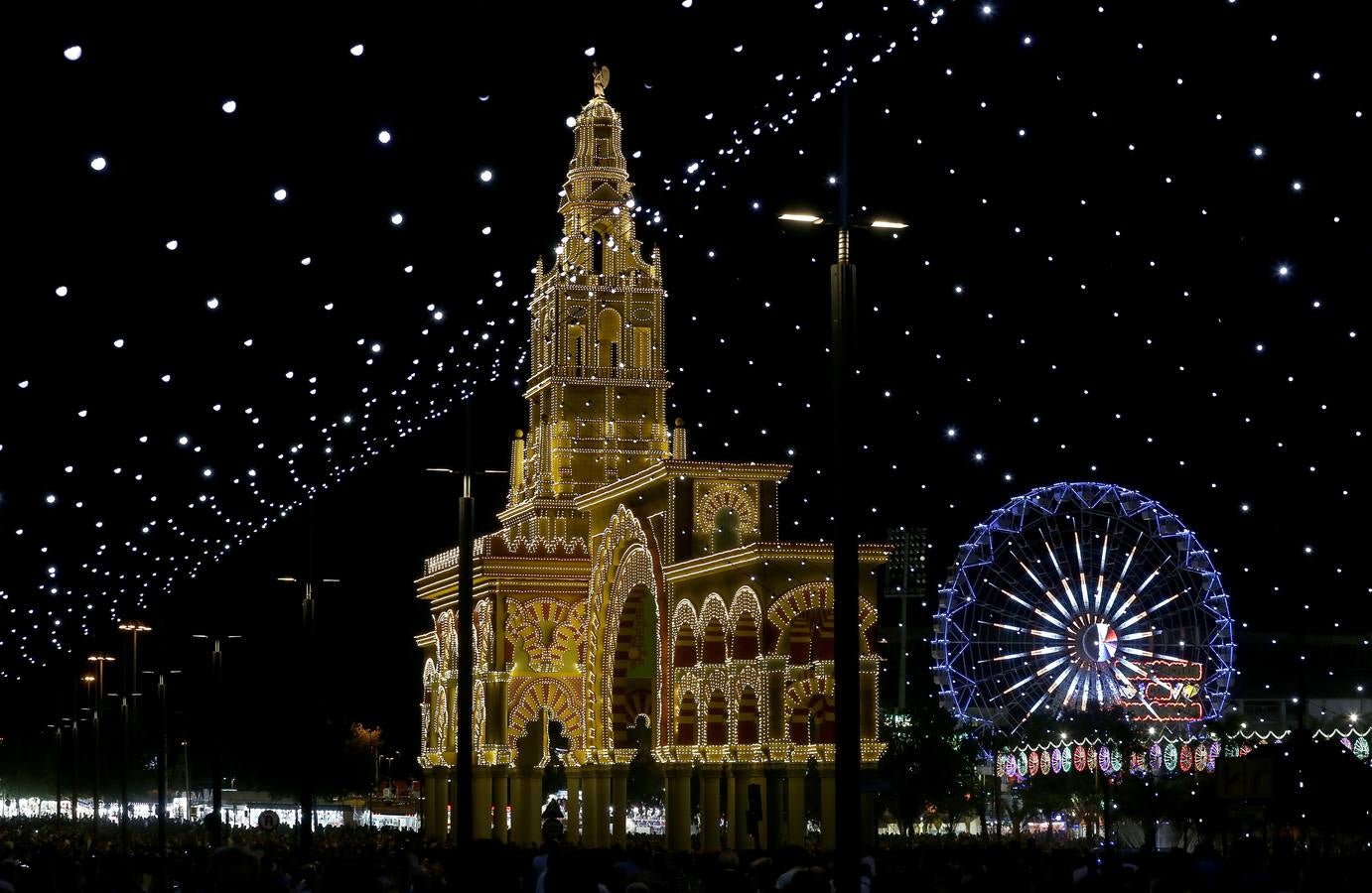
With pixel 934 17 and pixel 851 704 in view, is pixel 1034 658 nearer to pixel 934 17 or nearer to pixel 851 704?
pixel 934 17

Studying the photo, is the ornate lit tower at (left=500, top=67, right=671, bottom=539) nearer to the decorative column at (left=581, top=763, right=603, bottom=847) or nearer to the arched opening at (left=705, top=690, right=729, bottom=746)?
the decorative column at (left=581, top=763, right=603, bottom=847)

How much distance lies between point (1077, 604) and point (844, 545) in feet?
151

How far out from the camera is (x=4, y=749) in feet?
544

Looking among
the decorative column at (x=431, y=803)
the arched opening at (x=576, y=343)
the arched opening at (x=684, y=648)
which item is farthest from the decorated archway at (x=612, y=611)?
the decorative column at (x=431, y=803)

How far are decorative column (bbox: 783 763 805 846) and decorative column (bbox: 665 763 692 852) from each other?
4321 millimetres

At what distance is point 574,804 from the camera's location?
71.4 m

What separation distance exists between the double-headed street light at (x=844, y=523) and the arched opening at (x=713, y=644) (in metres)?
38.4

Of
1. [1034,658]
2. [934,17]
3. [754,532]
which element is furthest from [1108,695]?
[934,17]

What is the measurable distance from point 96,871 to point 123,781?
1709 inches

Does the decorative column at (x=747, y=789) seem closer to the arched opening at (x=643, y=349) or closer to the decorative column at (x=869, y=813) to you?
the decorative column at (x=869, y=813)

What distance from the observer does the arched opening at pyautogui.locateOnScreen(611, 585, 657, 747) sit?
6431cm

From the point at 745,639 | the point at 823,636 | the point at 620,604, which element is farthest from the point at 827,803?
the point at 620,604

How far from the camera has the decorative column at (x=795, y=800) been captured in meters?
54.7

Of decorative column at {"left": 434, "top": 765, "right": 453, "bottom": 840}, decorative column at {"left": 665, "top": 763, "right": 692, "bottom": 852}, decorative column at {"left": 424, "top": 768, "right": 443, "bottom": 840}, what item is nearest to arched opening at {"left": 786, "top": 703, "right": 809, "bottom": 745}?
decorative column at {"left": 665, "top": 763, "right": 692, "bottom": 852}
